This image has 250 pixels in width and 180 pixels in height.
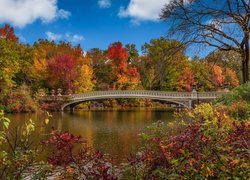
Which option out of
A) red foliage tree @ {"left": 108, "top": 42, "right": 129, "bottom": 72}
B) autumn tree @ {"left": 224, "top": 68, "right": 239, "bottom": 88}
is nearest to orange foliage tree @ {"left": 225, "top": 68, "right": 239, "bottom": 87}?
autumn tree @ {"left": 224, "top": 68, "right": 239, "bottom": 88}

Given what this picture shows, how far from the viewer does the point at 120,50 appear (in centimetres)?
4862

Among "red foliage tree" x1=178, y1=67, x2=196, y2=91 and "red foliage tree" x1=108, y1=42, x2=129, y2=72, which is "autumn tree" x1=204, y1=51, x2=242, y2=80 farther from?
"red foliage tree" x1=108, y1=42, x2=129, y2=72

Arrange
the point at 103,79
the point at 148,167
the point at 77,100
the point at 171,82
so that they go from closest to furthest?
1. the point at 148,167
2. the point at 77,100
3. the point at 171,82
4. the point at 103,79

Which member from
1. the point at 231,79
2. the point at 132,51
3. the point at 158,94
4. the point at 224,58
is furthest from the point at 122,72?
the point at 224,58

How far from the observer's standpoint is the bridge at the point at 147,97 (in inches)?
1356

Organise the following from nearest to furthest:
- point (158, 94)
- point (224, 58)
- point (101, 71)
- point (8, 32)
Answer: point (224, 58), point (158, 94), point (101, 71), point (8, 32)

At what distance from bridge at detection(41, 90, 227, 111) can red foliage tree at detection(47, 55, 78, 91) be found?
3.52 m

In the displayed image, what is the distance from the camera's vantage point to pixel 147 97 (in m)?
35.6

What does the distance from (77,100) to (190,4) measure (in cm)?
2837

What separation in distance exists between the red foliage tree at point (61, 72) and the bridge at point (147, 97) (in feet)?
11.5

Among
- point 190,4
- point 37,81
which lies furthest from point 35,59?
point 190,4

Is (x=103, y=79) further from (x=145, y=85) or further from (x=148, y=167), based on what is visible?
(x=148, y=167)

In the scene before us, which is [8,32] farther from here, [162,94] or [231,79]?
[231,79]

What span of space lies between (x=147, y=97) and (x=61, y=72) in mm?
11639
